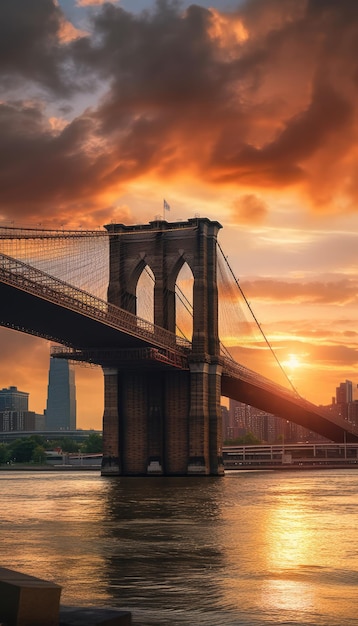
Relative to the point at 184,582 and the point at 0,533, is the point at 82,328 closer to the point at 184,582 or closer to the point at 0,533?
the point at 0,533

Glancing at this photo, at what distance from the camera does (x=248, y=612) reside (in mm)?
14758

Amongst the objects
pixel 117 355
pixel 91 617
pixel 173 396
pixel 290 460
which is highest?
pixel 117 355

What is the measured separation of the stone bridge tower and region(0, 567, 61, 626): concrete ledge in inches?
3340

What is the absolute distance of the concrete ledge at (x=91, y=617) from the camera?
11.3 metres

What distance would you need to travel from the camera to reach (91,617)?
1149cm

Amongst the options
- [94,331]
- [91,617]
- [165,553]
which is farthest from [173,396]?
[91,617]

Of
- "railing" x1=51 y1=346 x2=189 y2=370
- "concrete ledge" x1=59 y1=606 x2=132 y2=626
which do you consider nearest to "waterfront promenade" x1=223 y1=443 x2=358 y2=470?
"railing" x1=51 y1=346 x2=189 y2=370

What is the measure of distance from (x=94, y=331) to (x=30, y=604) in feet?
240

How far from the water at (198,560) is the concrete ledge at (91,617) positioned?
6.86 ft

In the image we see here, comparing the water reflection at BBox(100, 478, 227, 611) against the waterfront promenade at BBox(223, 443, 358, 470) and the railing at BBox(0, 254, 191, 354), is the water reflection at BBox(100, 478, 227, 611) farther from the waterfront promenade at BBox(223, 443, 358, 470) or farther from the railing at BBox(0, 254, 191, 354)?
the waterfront promenade at BBox(223, 443, 358, 470)

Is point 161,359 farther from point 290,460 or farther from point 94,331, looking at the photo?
point 290,460

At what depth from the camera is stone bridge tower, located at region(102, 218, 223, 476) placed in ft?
320

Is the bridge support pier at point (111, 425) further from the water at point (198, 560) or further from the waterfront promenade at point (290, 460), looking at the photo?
the waterfront promenade at point (290, 460)

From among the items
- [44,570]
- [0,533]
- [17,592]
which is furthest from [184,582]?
[0,533]
